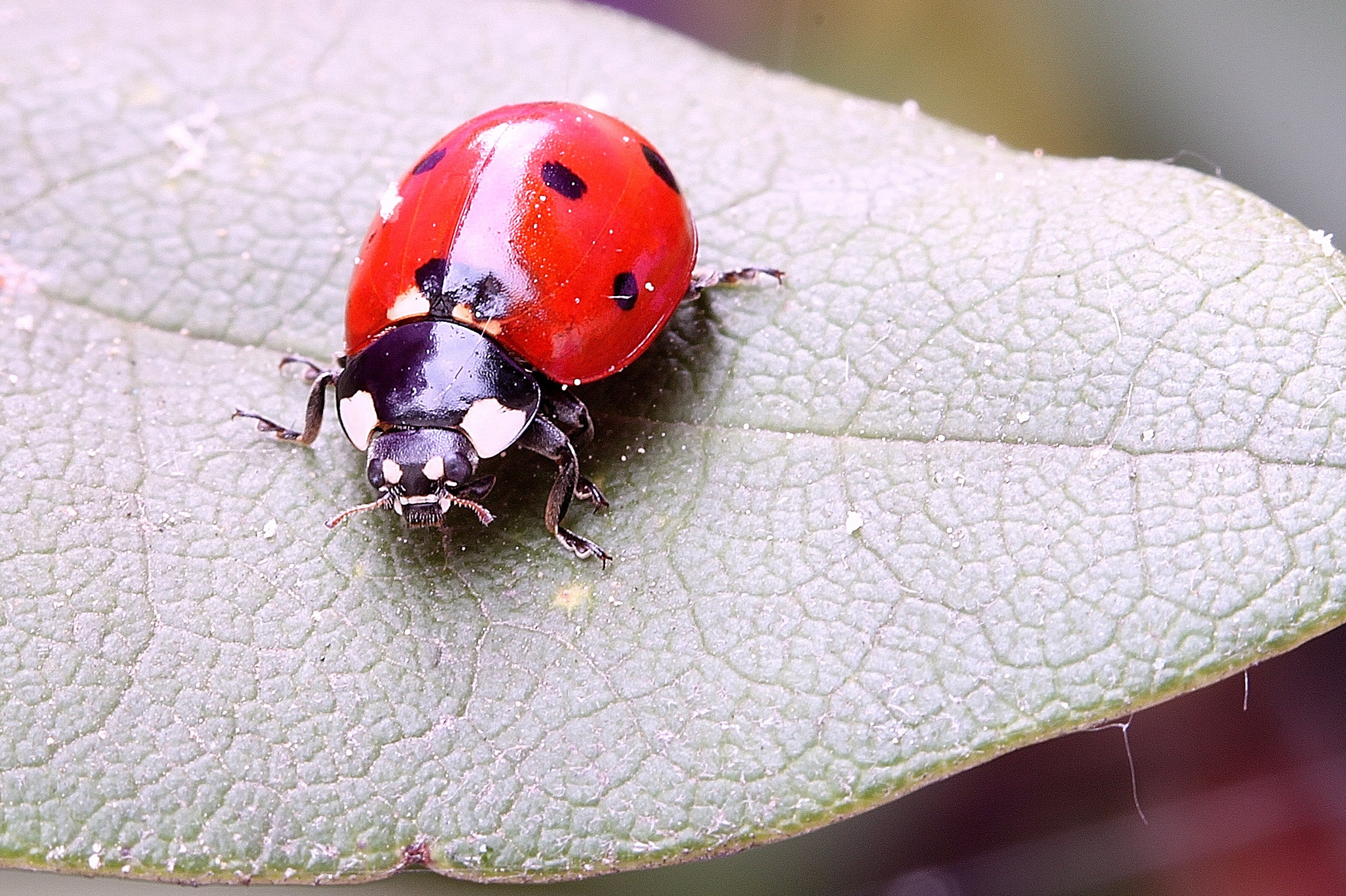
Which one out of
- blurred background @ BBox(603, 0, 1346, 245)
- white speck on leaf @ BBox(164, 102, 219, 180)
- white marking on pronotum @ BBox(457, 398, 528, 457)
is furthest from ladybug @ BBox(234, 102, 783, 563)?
blurred background @ BBox(603, 0, 1346, 245)

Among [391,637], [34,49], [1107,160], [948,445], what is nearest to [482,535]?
[391,637]

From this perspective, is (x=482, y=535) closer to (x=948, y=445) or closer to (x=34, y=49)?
(x=948, y=445)

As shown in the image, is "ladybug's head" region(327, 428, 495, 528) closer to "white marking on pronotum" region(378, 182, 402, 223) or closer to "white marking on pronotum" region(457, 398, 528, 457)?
"white marking on pronotum" region(457, 398, 528, 457)

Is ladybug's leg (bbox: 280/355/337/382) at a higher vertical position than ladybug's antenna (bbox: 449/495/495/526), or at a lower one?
lower

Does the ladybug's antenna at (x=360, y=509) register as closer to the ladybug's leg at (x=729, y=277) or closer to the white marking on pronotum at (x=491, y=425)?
the white marking on pronotum at (x=491, y=425)

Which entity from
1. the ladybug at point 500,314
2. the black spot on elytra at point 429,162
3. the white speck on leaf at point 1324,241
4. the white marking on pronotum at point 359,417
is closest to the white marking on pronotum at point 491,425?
the ladybug at point 500,314

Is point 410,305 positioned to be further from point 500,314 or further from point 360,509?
point 360,509
